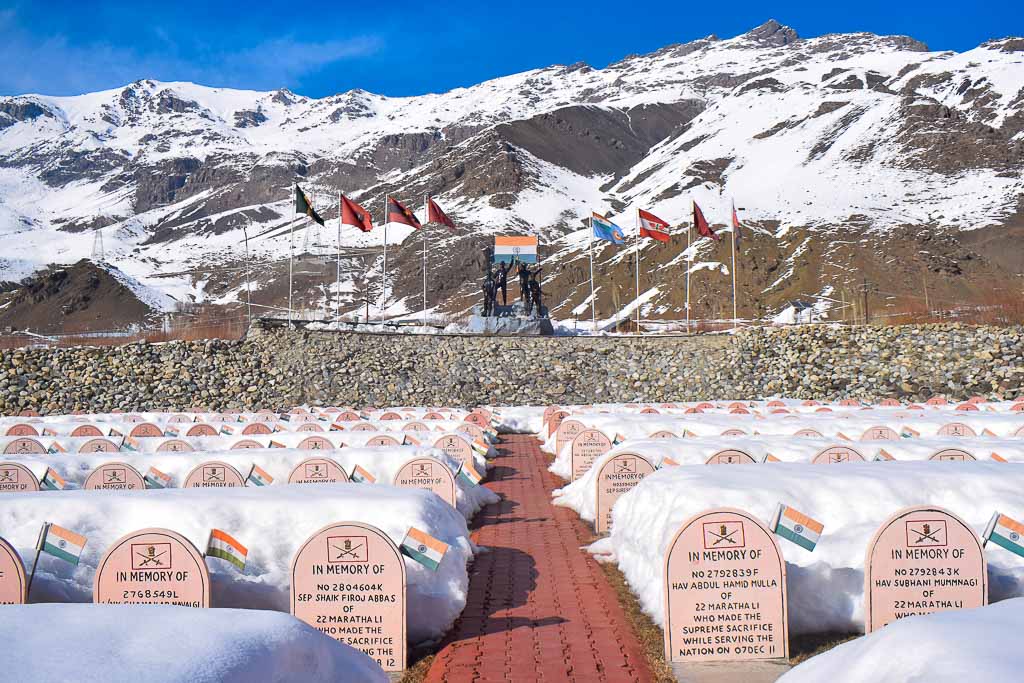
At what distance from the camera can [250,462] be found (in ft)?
38.0

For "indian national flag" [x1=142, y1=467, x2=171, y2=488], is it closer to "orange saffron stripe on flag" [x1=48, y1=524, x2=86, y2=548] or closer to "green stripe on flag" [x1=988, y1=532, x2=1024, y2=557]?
"orange saffron stripe on flag" [x1=48, y1=524, x2=86, y2=548]

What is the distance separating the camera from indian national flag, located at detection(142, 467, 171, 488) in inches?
431

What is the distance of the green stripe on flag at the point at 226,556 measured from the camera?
6223 mm

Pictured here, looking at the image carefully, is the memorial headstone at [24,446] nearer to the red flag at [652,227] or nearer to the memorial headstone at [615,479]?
the memorial headstone at [615,479]

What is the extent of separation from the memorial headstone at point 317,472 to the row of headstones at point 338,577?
15.5 feet

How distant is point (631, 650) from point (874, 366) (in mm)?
30021

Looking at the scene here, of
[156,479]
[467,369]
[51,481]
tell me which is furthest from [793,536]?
[467,369]

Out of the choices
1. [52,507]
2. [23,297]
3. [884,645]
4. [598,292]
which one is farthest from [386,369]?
[23,297]

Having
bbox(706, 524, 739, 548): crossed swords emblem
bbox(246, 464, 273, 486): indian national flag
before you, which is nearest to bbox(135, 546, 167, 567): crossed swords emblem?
bbox(706, 524, 739, 548): crossed swords emblem

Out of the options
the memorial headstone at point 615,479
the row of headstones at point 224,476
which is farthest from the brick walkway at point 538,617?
the row of headstones at point 224,476

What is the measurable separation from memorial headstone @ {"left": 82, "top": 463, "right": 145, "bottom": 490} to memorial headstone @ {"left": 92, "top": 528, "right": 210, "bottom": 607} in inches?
203

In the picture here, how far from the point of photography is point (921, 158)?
472 feet

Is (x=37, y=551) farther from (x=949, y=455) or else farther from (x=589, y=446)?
(x=949, y=455)

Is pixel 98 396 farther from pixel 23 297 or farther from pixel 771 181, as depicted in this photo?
pixel 771 181
